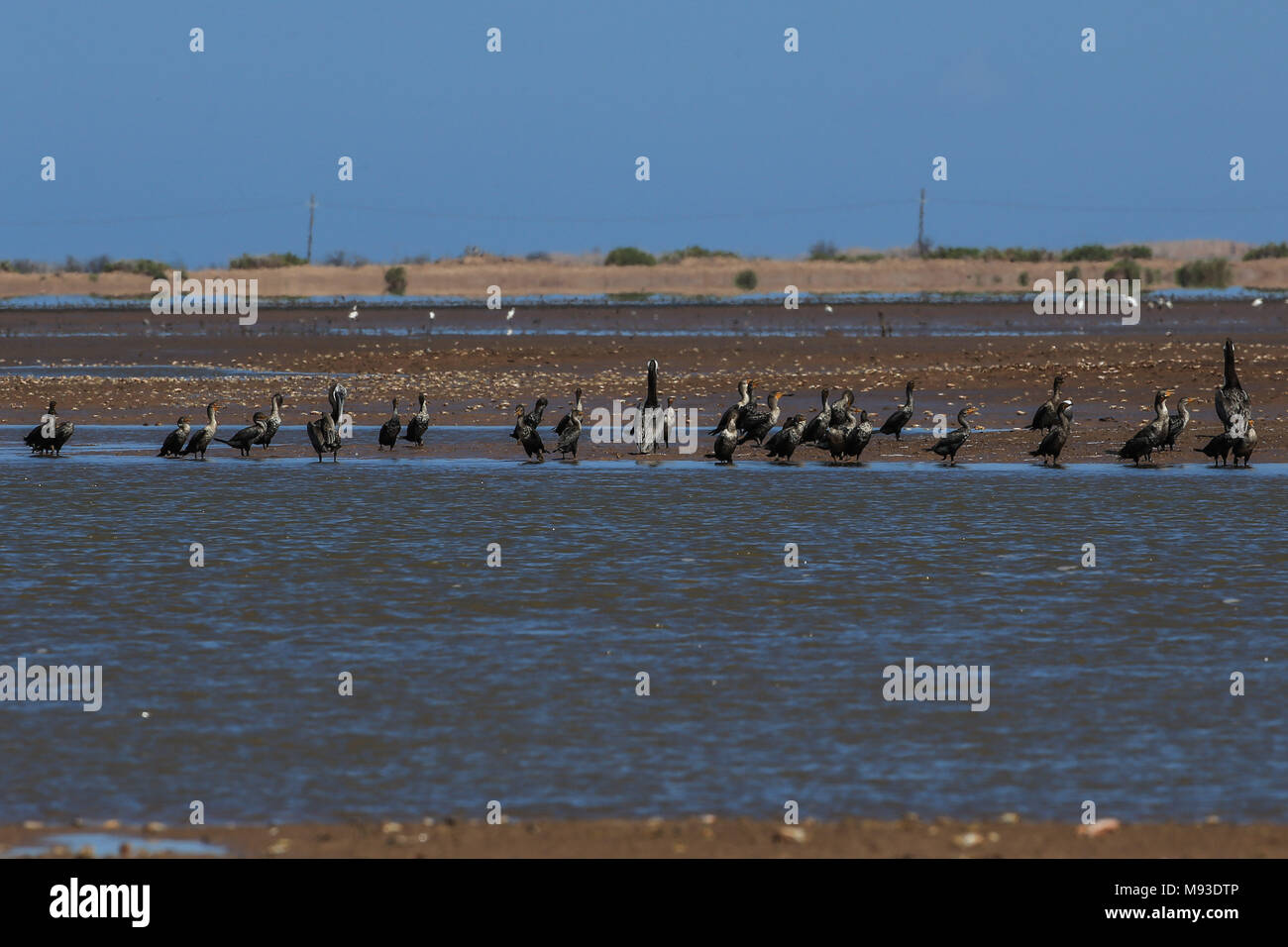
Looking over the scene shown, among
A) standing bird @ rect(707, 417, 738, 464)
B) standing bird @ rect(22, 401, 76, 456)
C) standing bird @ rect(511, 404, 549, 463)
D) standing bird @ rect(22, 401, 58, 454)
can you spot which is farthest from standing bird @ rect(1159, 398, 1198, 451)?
standing bird @ rect(22, 401, 58, 454)

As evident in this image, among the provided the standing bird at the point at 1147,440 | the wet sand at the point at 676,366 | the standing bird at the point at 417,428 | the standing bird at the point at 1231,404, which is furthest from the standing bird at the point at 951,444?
the standing bird at the point at 417,428

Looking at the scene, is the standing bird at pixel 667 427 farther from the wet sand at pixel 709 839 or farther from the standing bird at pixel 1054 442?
the wet sand at pixel 709 839

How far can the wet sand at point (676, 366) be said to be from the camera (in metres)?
30.2

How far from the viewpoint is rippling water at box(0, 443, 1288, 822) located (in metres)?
8.84

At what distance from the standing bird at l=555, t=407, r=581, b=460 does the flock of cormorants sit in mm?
14

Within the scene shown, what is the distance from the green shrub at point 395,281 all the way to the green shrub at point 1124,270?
1622 inches

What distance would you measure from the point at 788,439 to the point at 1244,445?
236 inches

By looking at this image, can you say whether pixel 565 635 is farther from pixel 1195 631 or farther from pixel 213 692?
pixel 1195 631

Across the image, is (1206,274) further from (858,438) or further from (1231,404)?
(858,438)

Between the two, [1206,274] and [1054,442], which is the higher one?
[1206,274]

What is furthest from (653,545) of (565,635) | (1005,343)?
(1005,343)

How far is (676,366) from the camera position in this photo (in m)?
41.2

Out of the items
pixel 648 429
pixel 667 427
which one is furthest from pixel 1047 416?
pixel 648 429
